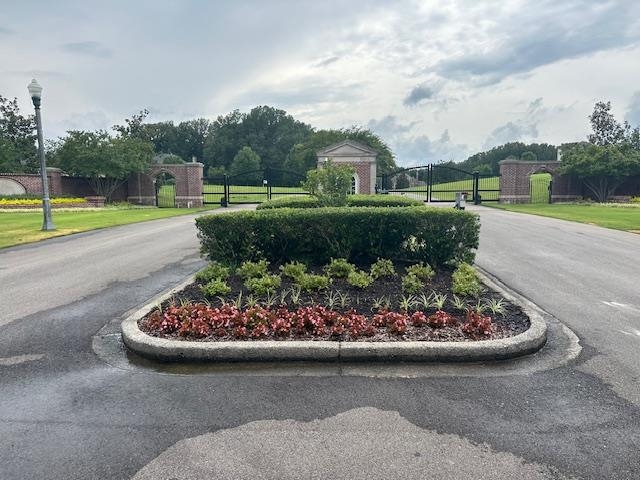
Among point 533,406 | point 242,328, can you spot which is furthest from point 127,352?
point 533,406

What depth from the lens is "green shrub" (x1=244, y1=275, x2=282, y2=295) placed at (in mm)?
5790

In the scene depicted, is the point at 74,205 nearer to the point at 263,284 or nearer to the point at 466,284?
the point at 263,284

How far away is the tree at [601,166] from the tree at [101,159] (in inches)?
1002

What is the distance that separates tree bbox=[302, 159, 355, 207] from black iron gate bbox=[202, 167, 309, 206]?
10393 mm

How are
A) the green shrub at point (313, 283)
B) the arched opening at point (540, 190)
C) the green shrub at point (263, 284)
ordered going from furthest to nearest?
the arched opening at point (540, 190) → the green shrub at point (313, 283) → the green shrub at point (263, 284)

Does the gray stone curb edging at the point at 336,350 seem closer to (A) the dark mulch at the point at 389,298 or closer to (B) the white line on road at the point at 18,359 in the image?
(A) the dark mulch at the point at 389,298

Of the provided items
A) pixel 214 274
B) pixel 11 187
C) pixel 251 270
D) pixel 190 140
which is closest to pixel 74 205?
pixel 11 187

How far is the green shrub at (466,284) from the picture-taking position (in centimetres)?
568

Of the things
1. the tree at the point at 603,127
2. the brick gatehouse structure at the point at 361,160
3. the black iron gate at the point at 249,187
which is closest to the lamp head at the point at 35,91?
the black iron gate at the point at 249,187

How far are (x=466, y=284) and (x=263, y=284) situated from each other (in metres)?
2.54

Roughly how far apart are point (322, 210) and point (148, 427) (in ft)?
14.9

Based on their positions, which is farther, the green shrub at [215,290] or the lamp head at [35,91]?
the lamp head at [35,91]

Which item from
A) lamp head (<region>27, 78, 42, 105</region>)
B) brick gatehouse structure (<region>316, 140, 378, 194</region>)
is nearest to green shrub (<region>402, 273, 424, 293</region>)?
lamp head (<region>27, 78, 42, 105</region>)

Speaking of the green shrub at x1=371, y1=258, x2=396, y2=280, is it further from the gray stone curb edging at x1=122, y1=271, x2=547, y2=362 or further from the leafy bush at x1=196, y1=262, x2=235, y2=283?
the gray stone curb edging at x1=122, y1=271, x2=547, y2=362
